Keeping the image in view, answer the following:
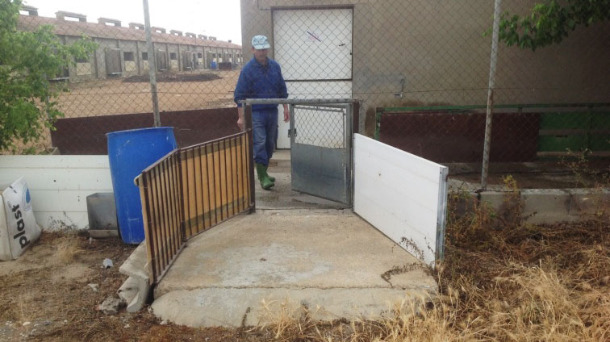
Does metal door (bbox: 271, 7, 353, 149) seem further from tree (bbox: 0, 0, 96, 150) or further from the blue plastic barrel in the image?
the blue plastic barrel

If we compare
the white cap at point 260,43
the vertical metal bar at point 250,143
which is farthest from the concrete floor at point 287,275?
the white cap at point 260,43

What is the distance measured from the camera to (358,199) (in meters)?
5.12

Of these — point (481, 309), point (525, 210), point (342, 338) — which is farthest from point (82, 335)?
point (525, 210)

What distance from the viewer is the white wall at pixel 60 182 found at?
513cm

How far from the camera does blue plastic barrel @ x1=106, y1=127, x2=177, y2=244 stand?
4.65 meters

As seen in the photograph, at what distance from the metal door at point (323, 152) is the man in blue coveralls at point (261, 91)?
0.34 m

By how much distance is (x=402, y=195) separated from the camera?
4.26 meters

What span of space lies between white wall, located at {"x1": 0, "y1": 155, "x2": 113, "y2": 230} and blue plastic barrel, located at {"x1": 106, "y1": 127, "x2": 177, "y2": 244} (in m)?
0.52

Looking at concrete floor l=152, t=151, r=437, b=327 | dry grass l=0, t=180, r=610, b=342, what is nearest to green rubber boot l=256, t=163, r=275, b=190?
concrete floor l=152, t=151, r=437, b=327

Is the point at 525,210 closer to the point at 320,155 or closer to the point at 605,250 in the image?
the point at 605,250

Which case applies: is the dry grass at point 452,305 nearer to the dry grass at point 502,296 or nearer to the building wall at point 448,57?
the dry grass at point 502,296

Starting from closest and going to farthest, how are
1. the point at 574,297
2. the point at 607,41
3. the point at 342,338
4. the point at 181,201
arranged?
1. the point at 342,338
2. the point at 574,297
3. the point at 181,201
4. the point at 607,41

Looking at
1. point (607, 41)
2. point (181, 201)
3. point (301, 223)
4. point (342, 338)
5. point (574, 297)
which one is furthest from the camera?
point (607, 41)

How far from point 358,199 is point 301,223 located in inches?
24.7
